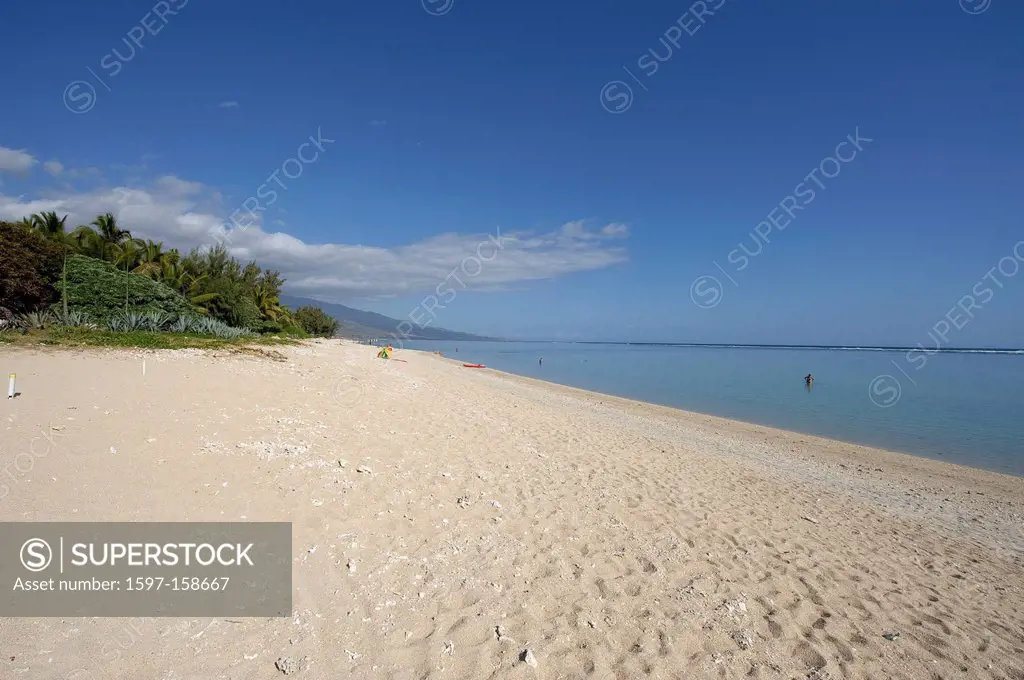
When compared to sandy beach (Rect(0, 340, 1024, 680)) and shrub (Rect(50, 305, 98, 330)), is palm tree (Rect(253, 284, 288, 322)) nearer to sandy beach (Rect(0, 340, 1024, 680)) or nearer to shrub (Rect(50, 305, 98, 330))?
shrub (Rect(50, 305, 98, 330))

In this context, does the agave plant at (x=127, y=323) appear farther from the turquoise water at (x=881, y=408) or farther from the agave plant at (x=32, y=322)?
the turquoise water at (x=881, y=408)

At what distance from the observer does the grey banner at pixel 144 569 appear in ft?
12.2

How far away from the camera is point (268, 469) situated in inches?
236

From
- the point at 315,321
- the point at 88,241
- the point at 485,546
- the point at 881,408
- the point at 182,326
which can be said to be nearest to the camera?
the point at 485,546

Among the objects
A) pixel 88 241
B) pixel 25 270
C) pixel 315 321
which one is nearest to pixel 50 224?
pixel 88 241

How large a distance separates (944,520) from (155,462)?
12.5 m

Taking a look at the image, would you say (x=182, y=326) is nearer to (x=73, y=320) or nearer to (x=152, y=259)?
(x=73, y=320)

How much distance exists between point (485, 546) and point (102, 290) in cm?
2316

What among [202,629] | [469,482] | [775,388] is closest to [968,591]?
[469,482]

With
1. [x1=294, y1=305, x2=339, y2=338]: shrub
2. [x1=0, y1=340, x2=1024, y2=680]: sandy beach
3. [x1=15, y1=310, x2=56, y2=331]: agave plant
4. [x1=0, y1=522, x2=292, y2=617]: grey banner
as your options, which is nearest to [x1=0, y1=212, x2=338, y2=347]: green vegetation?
[x1=15, y1=310, x2=56, y2=331]: agave plant

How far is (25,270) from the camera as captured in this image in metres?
19.6

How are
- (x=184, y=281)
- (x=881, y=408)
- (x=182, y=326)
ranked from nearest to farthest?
(x=182, y=326), (x=881, y=408), (x=184, y=281)

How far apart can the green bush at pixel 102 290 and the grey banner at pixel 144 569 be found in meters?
19.3

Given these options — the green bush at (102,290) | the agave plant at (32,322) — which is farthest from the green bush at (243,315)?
the agave plant at (32,322)
